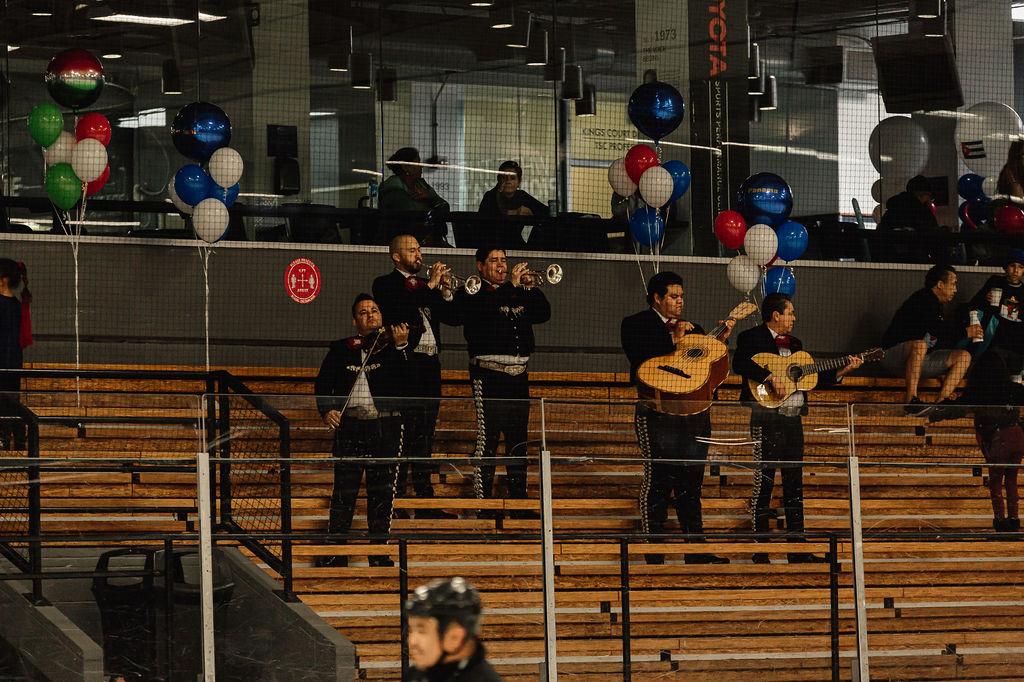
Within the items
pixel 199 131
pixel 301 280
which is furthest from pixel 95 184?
pixel 301 280

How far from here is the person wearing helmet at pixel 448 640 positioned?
472cm

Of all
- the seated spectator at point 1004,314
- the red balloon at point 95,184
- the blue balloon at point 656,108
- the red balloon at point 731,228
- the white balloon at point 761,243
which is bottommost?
the seated spectator at point 1004,314

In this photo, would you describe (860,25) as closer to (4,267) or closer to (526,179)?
(526,179)

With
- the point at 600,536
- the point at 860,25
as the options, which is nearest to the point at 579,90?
the point at 860,25

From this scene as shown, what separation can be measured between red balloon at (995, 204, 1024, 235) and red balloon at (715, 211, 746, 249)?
2650mm

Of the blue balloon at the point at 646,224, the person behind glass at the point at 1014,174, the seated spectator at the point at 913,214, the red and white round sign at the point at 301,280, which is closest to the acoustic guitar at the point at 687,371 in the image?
the blue balloon at the point at 646,224

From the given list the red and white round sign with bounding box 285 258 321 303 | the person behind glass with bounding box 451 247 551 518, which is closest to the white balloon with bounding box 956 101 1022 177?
the red and white round sign with bounding box 285 258 321 303

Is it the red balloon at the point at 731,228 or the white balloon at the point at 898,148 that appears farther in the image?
the white balloon at the point at 898,148

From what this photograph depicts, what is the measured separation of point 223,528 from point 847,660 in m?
3.00

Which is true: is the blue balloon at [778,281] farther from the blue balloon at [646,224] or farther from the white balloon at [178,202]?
the white balloon at [178,202]

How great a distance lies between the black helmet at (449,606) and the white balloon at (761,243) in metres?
7.48

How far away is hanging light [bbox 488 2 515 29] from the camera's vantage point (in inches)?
576

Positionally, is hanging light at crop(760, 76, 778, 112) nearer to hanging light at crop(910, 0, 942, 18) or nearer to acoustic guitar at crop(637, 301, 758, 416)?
hanging light at crop(910, 0, 942, 18)

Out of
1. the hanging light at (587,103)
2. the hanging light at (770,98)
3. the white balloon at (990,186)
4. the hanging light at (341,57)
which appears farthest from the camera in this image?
the hanging light at (770,98)
